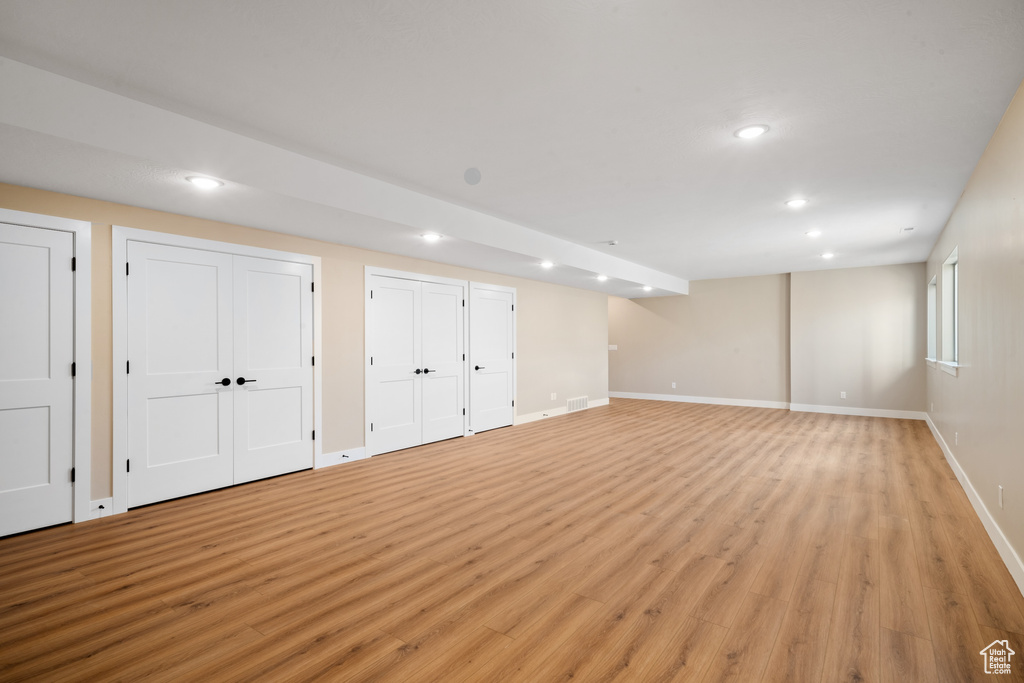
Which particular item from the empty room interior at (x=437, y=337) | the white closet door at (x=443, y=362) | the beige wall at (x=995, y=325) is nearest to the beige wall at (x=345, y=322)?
the empty room interior at (x=437, y=337)

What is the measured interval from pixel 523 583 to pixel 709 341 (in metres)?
8.88

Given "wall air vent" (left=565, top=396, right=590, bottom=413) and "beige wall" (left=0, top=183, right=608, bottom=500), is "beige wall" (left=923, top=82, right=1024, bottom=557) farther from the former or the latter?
"wall air vent" (left=565, top=396, right=590, bottom=413)

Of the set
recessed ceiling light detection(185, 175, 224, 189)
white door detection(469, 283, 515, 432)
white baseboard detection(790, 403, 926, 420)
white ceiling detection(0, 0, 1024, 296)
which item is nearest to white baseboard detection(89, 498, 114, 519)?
white ceiling detection(0, 0, 1024, 296)

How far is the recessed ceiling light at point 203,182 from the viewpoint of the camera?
3163 millimetres

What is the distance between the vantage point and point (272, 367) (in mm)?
4723

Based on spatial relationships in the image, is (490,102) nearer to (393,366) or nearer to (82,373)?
(82,373)

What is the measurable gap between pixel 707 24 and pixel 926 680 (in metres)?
2.75

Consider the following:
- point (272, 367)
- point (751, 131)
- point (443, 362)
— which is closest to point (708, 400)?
point (443, 362)

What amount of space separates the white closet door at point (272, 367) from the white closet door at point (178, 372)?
11cm

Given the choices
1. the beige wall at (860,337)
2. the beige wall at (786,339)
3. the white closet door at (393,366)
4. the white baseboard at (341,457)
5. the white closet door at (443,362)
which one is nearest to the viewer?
the white baseboard at (341,457)

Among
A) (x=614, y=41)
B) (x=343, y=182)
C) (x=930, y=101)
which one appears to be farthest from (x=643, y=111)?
(x=343, y=182)

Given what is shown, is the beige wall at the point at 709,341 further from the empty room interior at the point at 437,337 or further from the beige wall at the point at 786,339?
the empty room interior at the point at 437,337

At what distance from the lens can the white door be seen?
7.00 metres

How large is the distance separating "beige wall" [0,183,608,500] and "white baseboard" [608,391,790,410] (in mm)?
Result: 1480
